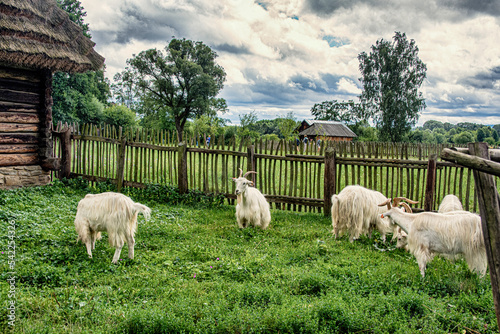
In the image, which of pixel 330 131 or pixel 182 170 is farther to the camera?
pixel 330 131

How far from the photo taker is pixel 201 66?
4606cm

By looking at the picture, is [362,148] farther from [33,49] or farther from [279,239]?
[33,49]

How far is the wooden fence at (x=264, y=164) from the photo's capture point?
317 inches

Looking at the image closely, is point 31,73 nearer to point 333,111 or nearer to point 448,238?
point 448,238

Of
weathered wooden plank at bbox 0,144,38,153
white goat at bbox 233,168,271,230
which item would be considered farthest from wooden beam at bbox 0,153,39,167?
white goat at bbox 233,168,271,230

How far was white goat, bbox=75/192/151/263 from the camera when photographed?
16.7ft

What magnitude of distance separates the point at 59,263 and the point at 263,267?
306 cm

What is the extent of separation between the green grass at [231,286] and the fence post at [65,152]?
15.0 feet

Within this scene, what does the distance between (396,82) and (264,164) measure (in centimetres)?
3486

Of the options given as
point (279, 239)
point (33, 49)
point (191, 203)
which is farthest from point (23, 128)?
point (279, 239)

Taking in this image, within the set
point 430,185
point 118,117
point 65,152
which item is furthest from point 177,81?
point 430,185

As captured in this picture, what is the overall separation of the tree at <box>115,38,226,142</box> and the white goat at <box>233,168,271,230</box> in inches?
1509

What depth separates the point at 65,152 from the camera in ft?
36.9

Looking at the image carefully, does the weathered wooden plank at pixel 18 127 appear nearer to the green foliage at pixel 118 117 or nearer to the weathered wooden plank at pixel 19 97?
the weathered wooden plank at pixel 19 97
